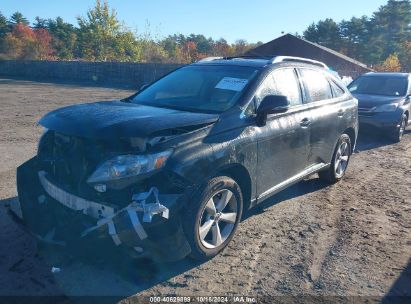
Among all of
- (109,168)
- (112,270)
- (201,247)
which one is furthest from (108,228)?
(201,247)

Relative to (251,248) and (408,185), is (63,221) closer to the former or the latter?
(251,248)

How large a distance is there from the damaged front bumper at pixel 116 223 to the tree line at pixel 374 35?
64822 millimetres

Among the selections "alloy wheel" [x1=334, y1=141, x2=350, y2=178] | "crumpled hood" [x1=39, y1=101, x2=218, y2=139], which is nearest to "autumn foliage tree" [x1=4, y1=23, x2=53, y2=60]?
"alloy wheel" [x1=334, y1=141, x2=350, y2=178]

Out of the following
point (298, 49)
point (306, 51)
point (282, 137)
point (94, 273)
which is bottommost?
point (94, 273)

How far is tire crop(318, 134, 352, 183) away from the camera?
5836mm

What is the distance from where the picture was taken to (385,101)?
9.61m

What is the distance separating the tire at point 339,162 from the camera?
5836 millimetres

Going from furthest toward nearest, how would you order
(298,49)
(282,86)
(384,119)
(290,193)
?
(298,49) < (384,119) < (290,193) < (282,86)

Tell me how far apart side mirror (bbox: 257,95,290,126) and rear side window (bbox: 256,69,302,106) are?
5.7 inches

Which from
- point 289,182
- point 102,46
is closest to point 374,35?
point 102,46

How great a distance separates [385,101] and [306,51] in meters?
30.8

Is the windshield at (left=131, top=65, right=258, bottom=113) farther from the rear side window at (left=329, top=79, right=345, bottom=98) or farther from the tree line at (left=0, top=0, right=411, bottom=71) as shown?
the tree line at (left=0, top=0, right=411, bottom=71)

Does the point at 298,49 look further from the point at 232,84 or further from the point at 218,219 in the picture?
the point at 218,219

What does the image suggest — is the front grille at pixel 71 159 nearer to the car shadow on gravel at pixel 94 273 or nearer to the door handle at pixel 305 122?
the car shadow on gravel at pixel 94 273
